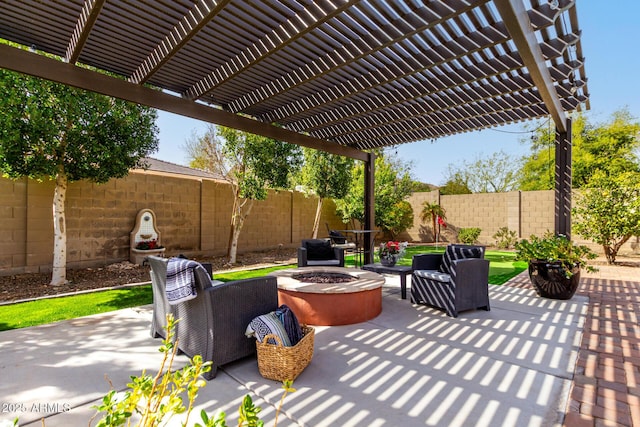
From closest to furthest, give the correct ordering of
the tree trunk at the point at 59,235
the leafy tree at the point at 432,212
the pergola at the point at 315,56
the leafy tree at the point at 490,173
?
the pergola at the point at 315,56 < the tree trunk at the point at 59,235 < the leafy tree at the point at 432,212 < the leafy tree at the point at 490,173

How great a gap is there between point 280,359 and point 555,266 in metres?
4.43

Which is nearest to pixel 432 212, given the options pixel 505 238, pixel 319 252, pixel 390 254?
pixel 505 238

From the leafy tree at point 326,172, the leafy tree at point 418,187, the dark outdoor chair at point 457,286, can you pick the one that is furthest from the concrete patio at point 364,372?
the leafy tree at point 418,187

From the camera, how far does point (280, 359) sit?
2.41 metres

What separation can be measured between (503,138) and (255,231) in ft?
66.0

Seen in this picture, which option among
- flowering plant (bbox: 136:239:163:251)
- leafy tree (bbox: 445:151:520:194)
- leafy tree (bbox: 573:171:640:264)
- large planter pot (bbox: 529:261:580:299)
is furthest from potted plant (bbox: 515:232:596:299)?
leafy tree (bbox: 445:151:520:194)

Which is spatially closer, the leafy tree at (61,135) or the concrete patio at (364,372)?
the concrete patio at (364,372)

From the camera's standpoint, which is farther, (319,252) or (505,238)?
(505,238)

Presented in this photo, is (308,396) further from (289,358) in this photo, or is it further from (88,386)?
(88,386)

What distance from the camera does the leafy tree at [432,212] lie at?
13594 millimetres

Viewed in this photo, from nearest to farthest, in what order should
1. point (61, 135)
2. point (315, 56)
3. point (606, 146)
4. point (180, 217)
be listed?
point (315, 56) < point (61, 135) < point (180, 217) < point (606, 146)

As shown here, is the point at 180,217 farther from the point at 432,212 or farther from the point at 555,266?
the point at 432,212

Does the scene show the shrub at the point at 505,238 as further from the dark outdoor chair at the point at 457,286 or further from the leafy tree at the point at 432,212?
the dark outdoor chair at the point at 457,286

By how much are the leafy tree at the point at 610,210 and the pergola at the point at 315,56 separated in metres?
3.26
